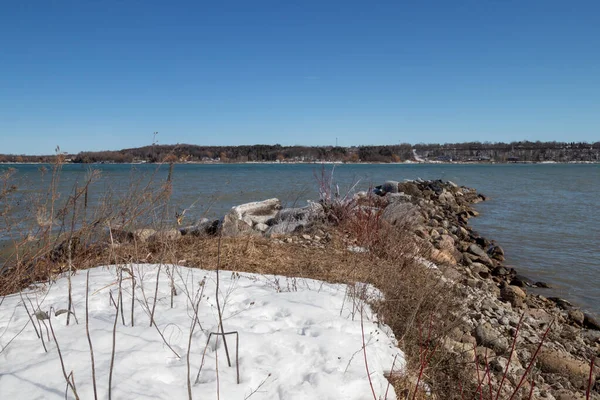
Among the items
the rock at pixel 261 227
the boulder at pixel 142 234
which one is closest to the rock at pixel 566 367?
the boulder at pixel 142 234

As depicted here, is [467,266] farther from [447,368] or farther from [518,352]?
[447,368]

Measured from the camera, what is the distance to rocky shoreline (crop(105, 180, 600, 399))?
3.58 m

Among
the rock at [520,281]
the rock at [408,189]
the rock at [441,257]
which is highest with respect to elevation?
the rock at [408,189]

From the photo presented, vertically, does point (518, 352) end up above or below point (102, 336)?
below

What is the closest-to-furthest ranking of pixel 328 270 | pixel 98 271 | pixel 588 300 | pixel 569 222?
pixel 98 271, pixel 328 270, pixel 588 300, pixel 569 222

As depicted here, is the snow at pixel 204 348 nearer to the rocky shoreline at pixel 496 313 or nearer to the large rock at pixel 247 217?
the rocky shoreline at pixel 496 313

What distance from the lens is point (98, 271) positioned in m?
4.36

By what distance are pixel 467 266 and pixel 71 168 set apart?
6796 millimetres

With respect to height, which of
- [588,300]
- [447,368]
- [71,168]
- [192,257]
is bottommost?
[588,300]

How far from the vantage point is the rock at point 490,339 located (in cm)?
399

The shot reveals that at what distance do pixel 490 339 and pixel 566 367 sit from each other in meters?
0.68

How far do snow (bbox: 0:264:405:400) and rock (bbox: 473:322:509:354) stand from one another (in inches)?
54.8

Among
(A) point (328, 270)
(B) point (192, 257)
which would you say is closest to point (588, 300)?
(A) point (328, 270)

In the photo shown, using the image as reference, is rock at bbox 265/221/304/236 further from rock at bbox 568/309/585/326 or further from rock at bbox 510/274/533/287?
rock at bbox 568/309/585/326
